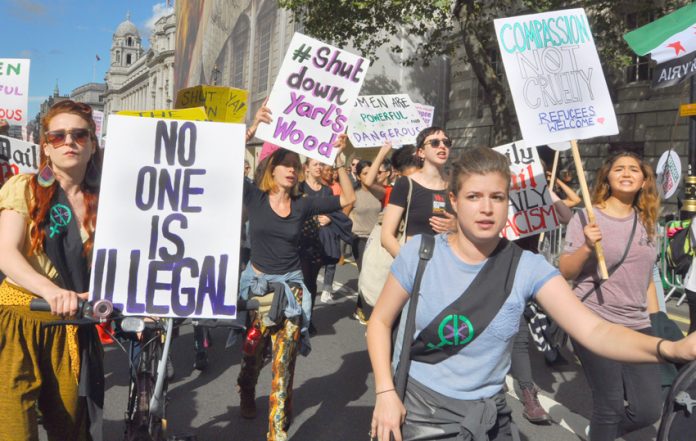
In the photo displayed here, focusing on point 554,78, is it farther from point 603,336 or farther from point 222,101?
point 222,101

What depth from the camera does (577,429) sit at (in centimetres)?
449

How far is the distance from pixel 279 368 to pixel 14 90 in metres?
6.37

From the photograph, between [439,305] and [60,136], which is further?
[60,136]

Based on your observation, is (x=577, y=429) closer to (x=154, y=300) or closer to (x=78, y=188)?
(x=154, y=300)

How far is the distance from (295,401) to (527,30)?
3.12 metres

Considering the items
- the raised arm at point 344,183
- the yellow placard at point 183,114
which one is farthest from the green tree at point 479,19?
the yellow placard at point 183,114

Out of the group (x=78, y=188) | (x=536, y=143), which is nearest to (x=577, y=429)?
(x=536, y=143)

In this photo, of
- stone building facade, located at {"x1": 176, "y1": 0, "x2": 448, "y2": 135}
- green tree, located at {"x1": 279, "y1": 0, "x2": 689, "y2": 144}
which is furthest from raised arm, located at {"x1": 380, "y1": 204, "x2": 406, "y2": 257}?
stone building facade, located at {"x1": 176, "y1": 0, "x2": 448, "y2": 135}

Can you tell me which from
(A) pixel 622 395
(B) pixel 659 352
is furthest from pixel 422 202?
(B) pixel 659 352

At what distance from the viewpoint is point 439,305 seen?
2.31m

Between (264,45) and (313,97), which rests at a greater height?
(264,45)

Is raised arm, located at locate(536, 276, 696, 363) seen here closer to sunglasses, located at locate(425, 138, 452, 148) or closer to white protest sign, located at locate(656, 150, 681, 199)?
sunglasses, located at locate(425, 138, 452, 148)

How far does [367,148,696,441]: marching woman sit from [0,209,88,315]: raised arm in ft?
3.70

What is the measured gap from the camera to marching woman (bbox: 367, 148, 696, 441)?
2277 millimetres
